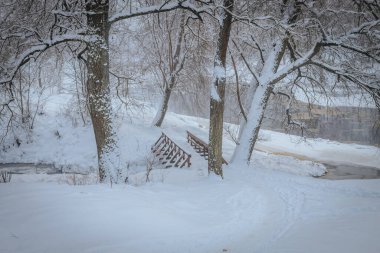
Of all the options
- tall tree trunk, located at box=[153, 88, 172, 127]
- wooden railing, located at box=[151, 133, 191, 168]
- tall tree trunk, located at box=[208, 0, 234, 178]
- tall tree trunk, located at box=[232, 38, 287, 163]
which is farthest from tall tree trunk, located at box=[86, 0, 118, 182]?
tall tree trunk, located at box=[153, 88, 172, 127]

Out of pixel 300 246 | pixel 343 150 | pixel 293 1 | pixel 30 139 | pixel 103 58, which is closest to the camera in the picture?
pixel 300 246

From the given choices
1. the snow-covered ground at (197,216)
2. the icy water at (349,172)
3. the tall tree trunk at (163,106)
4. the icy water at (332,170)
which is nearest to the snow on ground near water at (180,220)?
the snow-covered ground at (197,216)

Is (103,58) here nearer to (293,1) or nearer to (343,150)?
(293,1)

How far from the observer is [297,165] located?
18156 millimetres

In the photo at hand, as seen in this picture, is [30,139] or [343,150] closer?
[30,139]

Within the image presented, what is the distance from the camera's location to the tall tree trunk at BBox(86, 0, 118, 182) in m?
6.94

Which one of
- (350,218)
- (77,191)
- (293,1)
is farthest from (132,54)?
(350,218)

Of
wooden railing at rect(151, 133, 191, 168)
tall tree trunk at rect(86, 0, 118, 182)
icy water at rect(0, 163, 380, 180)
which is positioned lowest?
icy water at rect(0, 163, 380, 180)

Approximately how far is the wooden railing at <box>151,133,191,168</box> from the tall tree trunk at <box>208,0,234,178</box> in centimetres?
420

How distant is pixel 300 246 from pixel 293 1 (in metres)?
9.57

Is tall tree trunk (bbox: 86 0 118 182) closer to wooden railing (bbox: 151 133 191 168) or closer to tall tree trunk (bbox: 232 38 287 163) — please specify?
tall tree trunk (bbox: 232 38 287 163)

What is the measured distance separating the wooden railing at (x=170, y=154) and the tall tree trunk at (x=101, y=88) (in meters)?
6.18

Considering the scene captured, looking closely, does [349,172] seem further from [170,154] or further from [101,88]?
[101,88]

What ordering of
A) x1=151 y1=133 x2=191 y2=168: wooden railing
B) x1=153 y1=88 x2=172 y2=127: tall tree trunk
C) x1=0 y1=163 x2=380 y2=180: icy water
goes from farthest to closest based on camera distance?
x1=153 y1=88 x2=172 y2=127: tall tree trunk → x1=0 y1=163 x2=380 y2=180: icy water → x1=151 y1=133 x2=191 y2=168: wooden railing
